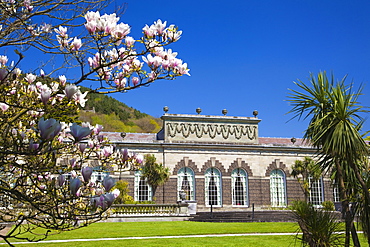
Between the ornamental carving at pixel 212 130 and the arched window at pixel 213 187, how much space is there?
2.80 m

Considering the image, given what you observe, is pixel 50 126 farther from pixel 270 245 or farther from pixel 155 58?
pixel 270 245

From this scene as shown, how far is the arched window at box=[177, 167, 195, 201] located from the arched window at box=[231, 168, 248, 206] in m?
3.25

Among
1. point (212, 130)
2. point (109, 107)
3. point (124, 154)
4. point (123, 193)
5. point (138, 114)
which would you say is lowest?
point (123, 193)

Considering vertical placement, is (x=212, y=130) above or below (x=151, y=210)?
above

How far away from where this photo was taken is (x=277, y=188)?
3041 cm

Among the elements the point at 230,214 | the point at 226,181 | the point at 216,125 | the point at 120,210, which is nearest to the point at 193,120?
the point at 216,125

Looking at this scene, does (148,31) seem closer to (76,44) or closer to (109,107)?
(76,44)

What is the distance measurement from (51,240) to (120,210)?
30.3ft

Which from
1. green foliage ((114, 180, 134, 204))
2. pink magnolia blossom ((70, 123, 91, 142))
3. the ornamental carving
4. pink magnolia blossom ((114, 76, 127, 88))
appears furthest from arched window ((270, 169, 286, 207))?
pink magnolia blossom ((70, 123, 91, 142))

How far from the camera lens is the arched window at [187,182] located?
2859 cm

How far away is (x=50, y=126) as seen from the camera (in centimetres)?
296

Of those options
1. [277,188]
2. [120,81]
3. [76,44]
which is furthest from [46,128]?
[277,188]

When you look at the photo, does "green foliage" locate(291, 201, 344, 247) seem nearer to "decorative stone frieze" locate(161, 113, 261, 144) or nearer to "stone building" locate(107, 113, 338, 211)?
"stone building" locate(107, 113, 338, 211)

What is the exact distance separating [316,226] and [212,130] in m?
23.3
